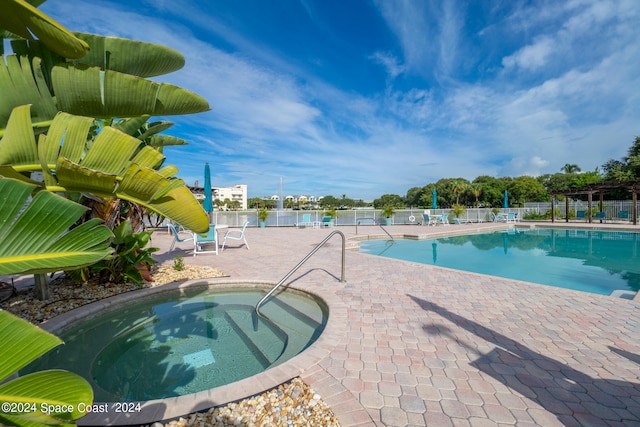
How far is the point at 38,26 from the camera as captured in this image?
3.65 feet

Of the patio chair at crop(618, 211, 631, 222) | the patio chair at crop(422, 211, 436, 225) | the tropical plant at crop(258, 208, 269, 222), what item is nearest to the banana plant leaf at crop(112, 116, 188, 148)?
the tropical plant at crop(258, 208, 269, 222)

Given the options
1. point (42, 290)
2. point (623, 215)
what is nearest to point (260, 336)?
point (42, 290)

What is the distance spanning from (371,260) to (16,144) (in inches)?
252

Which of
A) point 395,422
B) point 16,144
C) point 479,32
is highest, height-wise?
point 479,32

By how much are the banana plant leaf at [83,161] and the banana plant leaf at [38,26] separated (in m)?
0.30

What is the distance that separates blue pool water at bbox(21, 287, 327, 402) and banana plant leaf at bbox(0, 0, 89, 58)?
8.58 feet

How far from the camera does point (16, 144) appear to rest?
1264mm

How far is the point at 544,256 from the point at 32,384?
11.7 meters

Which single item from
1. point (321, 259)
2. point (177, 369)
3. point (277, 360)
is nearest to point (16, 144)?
point (177, 369)

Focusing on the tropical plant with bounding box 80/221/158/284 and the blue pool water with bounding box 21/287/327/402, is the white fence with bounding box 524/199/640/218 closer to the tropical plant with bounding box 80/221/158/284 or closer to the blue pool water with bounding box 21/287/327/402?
the blue pool water with bounding box 21/287/327/402

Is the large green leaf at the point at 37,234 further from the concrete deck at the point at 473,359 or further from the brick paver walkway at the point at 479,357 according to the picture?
the brick paver walkway at the point at 479,357

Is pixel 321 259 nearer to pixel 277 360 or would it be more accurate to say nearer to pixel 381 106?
pixel 277 360

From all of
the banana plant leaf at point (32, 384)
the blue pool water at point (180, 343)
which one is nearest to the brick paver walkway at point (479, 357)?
the blue pool water at point (180, 343)

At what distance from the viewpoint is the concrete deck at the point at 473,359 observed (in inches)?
73.1
